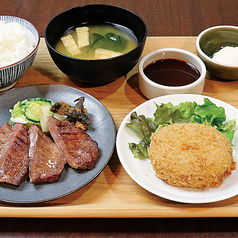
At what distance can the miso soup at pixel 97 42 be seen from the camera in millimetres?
2518

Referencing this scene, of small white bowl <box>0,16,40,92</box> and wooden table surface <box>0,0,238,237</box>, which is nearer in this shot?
wooden table surface <box>0,0,238,237</box>

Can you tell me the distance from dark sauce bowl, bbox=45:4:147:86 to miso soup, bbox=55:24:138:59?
0.16 ft

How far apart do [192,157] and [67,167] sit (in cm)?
76

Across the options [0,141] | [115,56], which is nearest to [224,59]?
[115,56]

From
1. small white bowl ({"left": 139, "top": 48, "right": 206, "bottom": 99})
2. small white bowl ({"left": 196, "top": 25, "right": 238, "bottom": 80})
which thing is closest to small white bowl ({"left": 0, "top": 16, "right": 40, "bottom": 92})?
small white bowl ({"left": 139, "top": 48, "right": 206, "bottom": 99})

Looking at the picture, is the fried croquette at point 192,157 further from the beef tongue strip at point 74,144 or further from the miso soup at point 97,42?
the miso soup at point 97,42

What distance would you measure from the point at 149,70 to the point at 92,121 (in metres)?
0.67

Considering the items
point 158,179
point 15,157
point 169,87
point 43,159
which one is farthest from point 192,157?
point 15,157

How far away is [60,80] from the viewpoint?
8.82ft

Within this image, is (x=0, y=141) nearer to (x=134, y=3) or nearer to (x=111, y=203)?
(x=111, y=203)

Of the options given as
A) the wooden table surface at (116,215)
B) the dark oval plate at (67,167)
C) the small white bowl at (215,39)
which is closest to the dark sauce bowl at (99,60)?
the dark oval plate at (67,167)

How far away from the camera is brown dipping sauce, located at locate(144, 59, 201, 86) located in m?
2.43

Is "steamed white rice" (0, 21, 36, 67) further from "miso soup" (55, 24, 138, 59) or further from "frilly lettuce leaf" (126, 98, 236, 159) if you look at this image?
"frilly lettuce leaf" (126, 98, 236, 159)

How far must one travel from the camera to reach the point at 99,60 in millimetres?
2223
